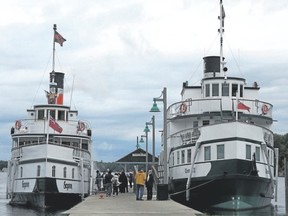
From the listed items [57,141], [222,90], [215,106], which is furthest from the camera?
[57,141]

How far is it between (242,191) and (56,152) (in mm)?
11718

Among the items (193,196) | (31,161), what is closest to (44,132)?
(31,161)

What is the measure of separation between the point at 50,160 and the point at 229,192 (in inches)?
438

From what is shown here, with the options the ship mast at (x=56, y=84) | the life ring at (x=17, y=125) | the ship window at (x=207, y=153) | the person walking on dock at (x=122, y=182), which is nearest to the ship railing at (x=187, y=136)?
the ship window at (x=207, y=153)

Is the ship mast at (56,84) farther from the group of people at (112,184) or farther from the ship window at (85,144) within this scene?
the group of people at (112,184)

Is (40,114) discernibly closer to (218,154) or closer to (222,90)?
(222,90)

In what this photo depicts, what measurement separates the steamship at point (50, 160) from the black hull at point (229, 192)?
7956 mm

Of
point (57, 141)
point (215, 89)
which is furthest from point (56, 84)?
point (215, 89)

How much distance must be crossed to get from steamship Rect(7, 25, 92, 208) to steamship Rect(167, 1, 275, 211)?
19.7 feet

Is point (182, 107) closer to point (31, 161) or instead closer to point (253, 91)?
point (253, 91)

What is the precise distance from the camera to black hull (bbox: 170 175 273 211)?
30.2m

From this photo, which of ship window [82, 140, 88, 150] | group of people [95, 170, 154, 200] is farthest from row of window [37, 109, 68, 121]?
group of people [95, 170, 154, 200]

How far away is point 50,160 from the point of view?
36.0 meters

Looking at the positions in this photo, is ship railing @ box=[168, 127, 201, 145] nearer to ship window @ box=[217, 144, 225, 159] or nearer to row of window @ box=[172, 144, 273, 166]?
row of window @ box=[172, 144, 273, 166]
